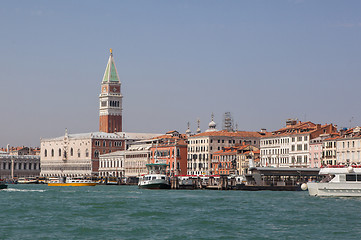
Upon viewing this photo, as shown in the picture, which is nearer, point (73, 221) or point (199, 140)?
point (73, 221)

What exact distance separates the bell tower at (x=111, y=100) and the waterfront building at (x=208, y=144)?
2175 inches

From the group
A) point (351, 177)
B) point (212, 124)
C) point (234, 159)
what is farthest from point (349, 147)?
point (212, 124)

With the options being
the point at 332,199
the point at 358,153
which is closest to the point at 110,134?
the point at 358,153

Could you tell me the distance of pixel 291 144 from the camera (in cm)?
11156

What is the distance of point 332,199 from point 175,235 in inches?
1027

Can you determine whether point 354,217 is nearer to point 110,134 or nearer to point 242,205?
point 242,205

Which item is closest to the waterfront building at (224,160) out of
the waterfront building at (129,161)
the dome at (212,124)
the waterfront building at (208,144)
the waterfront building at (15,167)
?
the waterfront building at (208,144)

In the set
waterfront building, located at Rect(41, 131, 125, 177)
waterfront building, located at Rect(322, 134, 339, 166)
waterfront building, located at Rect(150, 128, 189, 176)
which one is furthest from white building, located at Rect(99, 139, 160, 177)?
waterfront building, located at Rect(322, 134, 339, 166)

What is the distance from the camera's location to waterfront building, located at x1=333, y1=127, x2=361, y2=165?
97125 mm

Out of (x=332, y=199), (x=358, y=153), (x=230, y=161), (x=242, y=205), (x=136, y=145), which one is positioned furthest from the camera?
(x=136, y=145)

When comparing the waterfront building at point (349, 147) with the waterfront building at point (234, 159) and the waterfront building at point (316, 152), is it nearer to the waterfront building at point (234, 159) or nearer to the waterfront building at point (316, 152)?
the waterfront building at point (316, 152)

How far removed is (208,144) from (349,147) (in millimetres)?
36911

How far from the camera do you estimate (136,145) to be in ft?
541

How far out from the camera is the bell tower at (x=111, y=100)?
189750mm
